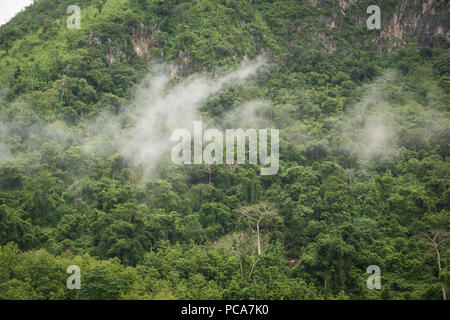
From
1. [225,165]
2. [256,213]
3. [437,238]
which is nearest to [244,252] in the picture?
[256,213]

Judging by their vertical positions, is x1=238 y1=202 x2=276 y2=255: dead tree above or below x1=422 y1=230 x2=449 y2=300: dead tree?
above

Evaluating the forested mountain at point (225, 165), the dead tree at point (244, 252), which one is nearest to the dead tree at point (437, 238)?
the forested mountain at point (225, 165)

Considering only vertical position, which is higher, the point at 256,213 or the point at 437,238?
the point at 256,213

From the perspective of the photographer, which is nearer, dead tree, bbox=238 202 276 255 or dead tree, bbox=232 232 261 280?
dead tree, bbox=232 232 261 280

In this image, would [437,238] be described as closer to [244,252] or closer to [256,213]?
[244,252]

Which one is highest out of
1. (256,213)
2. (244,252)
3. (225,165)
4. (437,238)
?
(225,165)

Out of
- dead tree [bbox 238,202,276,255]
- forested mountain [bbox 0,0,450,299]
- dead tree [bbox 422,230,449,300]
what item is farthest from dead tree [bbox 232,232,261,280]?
dead tree [bbox 422,230,449,300]

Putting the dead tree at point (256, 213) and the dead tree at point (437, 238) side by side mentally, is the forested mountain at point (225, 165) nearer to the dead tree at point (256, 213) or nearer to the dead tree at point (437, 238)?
the dead tree at point (437, 238)

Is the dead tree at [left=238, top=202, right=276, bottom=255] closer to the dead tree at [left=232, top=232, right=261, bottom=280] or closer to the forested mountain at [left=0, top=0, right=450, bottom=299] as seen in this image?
the forested mountain at [left=0, top=0, right=450, bottom=299]
